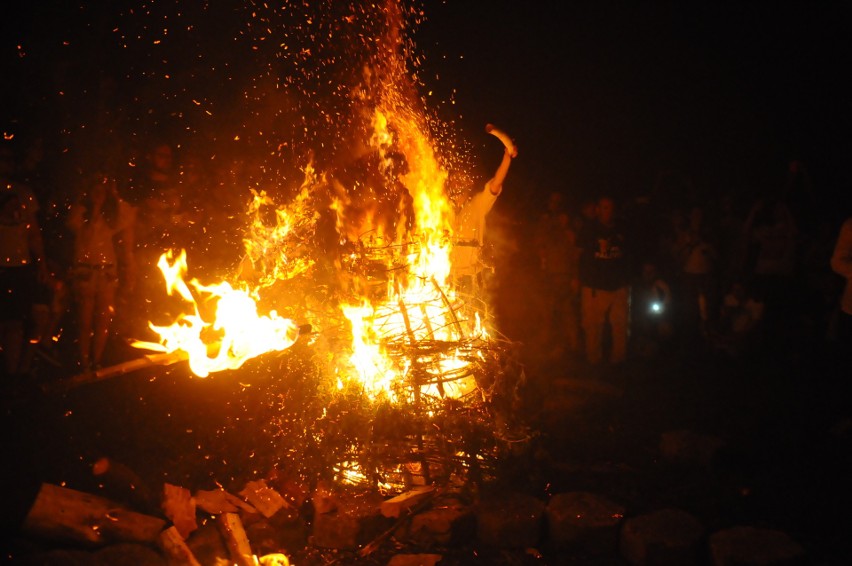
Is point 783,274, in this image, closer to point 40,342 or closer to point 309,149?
point 309,149

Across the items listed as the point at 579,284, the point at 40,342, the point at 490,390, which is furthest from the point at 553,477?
the point at 40,342

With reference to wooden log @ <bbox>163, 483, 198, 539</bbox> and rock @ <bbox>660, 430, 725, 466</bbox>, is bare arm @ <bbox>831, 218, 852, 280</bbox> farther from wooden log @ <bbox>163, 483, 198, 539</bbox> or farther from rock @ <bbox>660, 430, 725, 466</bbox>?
wooden log @ <bbox>163, 483, 198, 539</bbox>

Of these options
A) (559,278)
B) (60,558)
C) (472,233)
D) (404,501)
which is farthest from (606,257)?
(60,558)

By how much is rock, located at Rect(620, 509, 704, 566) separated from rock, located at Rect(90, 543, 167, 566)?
9.66ft

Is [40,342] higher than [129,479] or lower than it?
higher

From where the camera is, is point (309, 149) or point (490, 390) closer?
point (490, 390)

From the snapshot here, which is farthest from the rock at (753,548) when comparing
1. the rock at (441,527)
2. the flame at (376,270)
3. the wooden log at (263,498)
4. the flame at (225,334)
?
the flame at (225,334)

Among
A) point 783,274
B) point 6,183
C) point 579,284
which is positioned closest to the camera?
point 6,183

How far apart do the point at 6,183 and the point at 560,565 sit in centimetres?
625

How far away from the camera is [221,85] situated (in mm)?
8609

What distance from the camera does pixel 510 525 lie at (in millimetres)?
4137

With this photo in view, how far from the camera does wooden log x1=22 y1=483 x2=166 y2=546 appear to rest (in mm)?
3648

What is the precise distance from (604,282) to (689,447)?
2.89 m

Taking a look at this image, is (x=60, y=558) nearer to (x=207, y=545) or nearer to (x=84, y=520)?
(x=84, y=520)
